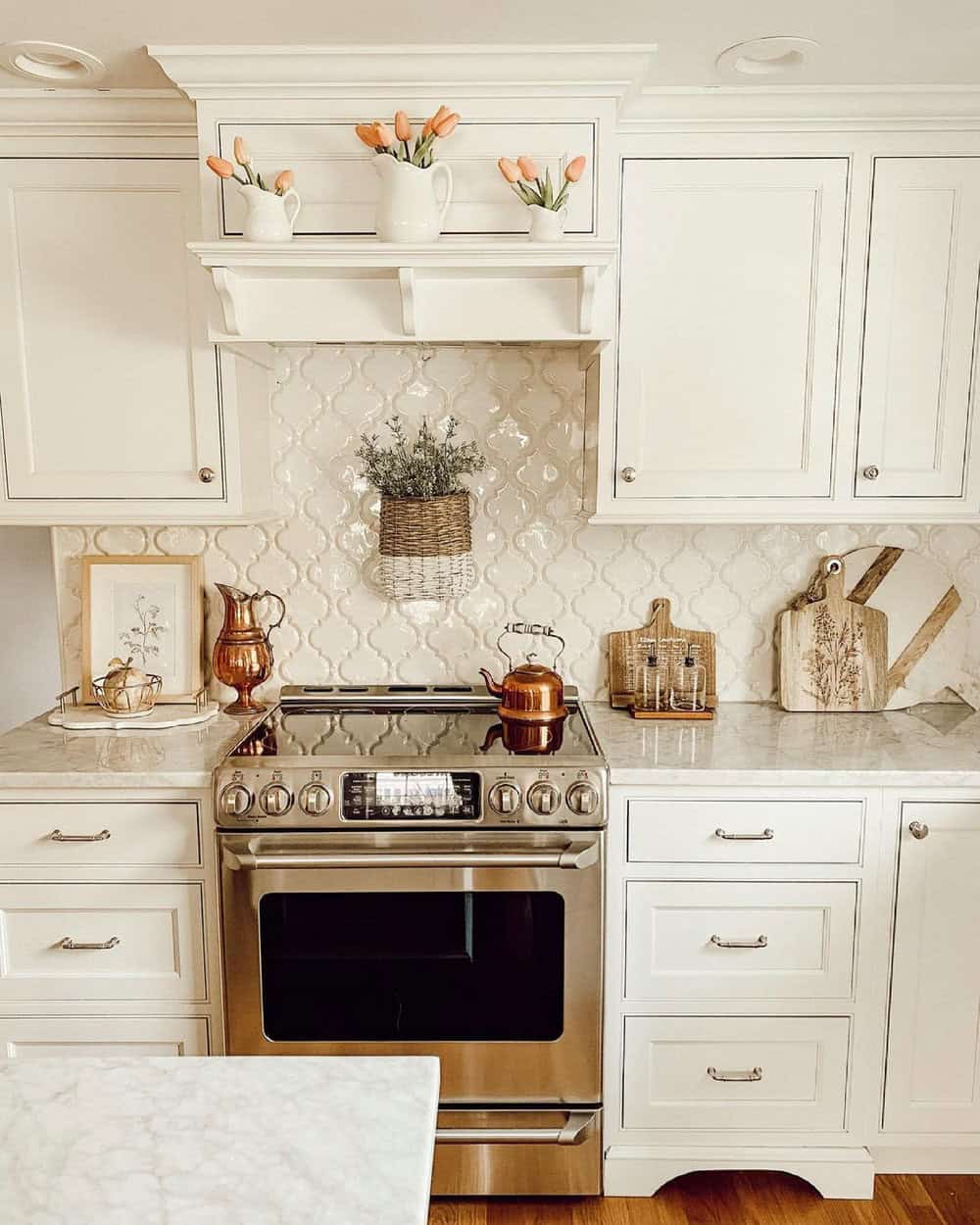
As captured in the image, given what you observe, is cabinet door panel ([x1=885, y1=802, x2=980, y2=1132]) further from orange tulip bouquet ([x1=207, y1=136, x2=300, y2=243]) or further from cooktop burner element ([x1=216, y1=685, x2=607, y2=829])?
orange tulip bouquet ([x1=207, y1=136, x2=300, y2=243])

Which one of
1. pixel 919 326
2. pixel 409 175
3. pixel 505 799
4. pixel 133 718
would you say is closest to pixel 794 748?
pixel 505 799

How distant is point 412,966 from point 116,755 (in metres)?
0.81

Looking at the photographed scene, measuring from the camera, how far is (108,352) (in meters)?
2.09

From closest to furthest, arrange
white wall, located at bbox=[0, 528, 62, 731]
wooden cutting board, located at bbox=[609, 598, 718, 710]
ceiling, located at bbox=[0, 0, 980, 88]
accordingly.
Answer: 1. ceiling, located at bbox=[0, 0, 980, 88]
2. wooden cutting board, located at bbox=[609, 598, 718, 710]
3. white wall, located at bbox=[0, 528, 62, 731]

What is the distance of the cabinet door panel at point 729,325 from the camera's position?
2.04 metres

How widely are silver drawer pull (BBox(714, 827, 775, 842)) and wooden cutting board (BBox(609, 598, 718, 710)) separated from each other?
1.85 feet

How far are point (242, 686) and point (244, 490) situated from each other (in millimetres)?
528

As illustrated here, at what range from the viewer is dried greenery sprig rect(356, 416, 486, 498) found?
2344 millimetres

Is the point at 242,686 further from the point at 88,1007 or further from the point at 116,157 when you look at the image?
the point at 116,157

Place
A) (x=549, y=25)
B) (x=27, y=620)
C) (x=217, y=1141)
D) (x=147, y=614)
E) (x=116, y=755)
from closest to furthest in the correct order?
(x=217, y=1141), (x=549, y=25), (x=116, y=755), (x=147, y=614), (x=27, y=620)

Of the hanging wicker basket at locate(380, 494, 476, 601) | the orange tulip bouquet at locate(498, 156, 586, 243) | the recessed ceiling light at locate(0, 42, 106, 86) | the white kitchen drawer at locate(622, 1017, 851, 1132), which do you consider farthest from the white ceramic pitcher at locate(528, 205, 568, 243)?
the white kitchen drawer at locate(622, 1017, 851, 1132)

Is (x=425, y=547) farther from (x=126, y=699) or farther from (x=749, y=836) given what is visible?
(x=749, y=836)

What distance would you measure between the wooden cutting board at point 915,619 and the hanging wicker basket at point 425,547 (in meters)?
1.04

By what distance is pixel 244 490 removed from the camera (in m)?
2.17
